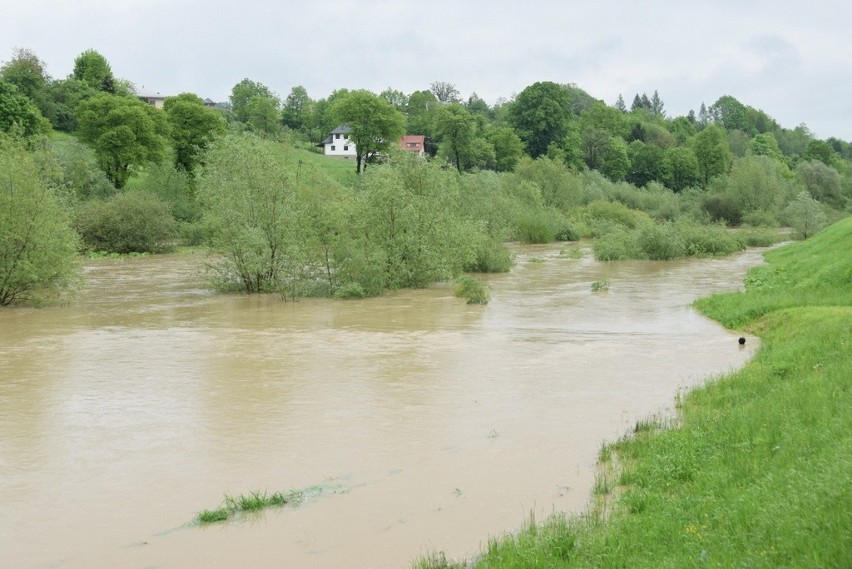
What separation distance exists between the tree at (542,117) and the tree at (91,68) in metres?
60.9

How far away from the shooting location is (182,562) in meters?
9.39

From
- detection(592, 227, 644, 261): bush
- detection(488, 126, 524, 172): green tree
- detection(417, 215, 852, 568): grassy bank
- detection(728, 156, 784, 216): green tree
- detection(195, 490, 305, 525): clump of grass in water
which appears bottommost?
detection(195, 490, 305, 525): clump of grass in water

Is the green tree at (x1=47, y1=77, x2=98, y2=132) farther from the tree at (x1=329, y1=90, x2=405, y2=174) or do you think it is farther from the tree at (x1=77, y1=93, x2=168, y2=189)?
the tree at (x1=329, y1=90, x2=405, y2=174)

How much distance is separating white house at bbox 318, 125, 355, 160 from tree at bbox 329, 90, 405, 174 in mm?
27624

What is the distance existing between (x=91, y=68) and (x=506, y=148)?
63.5m

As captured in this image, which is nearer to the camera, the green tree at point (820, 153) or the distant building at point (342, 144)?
the distant building at point (342, 144)

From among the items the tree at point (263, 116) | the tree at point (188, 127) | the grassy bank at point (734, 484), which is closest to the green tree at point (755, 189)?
the tree at point (188, 127)

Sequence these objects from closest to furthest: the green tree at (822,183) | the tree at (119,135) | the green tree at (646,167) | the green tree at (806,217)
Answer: the green tree at (806,217), the tree at (119,135), the green tree at (822,183), the green tree at (646,167)

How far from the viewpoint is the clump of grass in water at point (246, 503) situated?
1060 centimetres

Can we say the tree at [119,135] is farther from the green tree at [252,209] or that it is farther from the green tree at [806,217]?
the green tree at [806,217]

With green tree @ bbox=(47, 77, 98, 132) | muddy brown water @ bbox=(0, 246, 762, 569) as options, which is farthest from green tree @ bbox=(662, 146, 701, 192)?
muddy brown water @ bbox=(0, 246, 762, 569)

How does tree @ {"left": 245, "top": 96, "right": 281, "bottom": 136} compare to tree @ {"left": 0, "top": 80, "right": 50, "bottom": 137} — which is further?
tree @ {"left": 245, "top": 96, "right": 281, "bottom": 136}

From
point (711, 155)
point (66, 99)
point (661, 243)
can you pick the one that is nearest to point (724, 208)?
point (661, 243)

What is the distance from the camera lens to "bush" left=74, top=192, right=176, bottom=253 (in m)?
58.5
